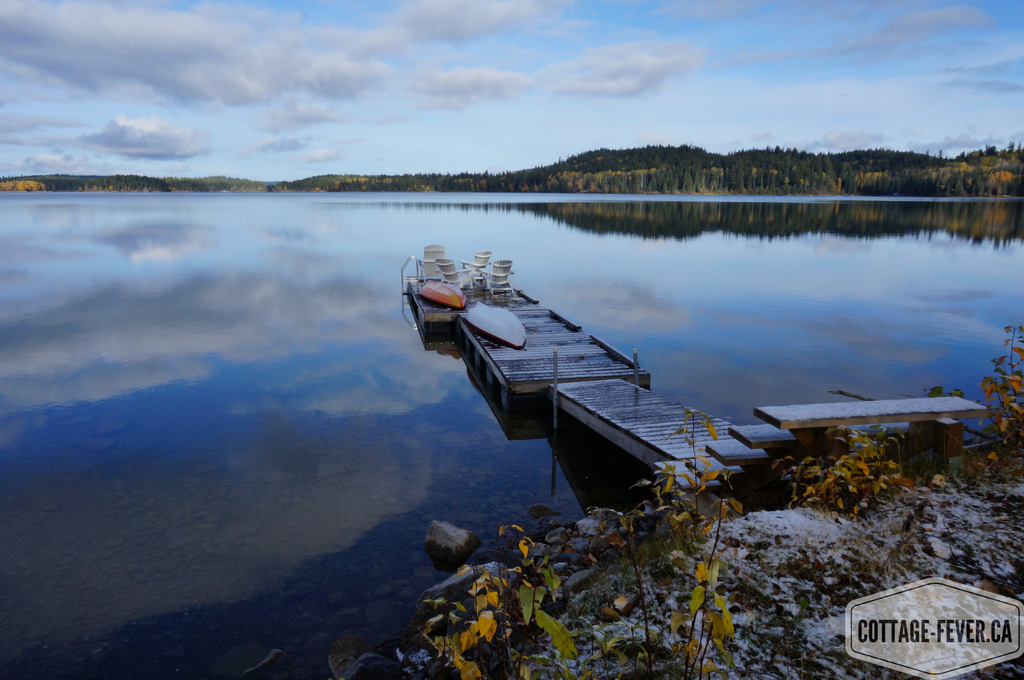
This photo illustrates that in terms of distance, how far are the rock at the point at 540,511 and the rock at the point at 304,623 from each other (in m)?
2.83

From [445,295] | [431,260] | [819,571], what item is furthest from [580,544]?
[431,260]

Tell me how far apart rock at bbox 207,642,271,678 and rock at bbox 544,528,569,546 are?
2.83 metres

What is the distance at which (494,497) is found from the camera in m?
7.75

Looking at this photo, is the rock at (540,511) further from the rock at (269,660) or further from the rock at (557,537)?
the rock at (269,660)

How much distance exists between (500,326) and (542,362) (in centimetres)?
182

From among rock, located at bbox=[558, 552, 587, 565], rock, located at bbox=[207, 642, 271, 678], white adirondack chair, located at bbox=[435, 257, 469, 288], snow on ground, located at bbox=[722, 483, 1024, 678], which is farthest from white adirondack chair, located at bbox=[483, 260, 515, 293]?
snow on ground, located at bbox=[722, 483, 1024, 678]

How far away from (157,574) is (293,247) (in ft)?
123

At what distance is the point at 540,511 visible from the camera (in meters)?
7.31

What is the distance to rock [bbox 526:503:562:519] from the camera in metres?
7.25

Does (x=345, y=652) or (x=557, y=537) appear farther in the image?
(x=557, y=537)

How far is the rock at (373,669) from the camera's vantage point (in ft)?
13.5

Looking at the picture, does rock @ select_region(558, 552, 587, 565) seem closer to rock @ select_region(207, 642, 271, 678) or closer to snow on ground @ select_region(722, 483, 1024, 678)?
snow on ground @ select_region(722, 483, 1024, 678)

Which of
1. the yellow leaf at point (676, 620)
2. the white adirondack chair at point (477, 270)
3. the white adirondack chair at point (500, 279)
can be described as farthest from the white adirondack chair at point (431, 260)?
the yellow leaf at point (676, 620)

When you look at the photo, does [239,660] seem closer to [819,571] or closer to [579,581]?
[579,581]
